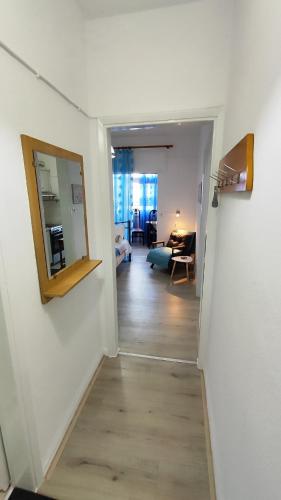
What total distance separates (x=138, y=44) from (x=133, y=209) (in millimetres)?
5592

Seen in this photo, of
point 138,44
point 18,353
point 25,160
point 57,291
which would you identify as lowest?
point 18,353

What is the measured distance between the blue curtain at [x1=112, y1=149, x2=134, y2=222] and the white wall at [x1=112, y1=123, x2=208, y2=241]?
0.19 meters

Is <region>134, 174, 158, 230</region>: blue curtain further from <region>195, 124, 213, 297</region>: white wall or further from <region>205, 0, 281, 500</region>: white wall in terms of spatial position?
<region>205, 0, 281, 500</region>: white wall

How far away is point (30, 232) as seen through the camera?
116 cm

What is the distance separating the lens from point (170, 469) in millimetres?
1392

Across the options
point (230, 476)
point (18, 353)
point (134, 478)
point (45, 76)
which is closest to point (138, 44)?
point (45, 76)

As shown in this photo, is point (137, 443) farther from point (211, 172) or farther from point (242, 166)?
point (211, 172)

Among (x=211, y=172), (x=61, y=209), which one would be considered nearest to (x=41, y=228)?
(x=61, y=209)

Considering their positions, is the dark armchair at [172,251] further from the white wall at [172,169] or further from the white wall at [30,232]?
the white wall at [30,232]

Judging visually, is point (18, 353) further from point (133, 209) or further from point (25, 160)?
point (133, 209)

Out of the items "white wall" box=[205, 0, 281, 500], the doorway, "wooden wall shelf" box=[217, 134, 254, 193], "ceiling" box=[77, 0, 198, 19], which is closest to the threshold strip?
the doorway

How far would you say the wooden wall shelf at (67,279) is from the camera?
1282mm

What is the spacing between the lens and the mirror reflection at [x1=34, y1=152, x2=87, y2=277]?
1.29 m

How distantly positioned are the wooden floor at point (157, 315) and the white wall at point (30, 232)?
953 mm
